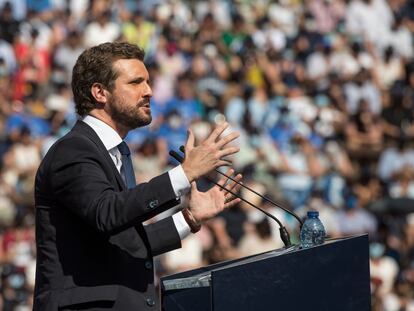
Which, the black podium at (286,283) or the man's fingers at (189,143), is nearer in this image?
the black podium at (286,283)

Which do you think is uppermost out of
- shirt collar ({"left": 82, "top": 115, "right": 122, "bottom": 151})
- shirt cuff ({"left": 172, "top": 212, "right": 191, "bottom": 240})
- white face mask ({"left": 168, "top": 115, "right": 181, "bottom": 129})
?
white face mask ({"left": 168, "top": 115, "right": 181, "bottom": 129})

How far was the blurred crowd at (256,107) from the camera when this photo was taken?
33.3 feet

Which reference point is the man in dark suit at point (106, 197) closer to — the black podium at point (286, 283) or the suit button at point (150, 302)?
the suit button at point (150, 302)

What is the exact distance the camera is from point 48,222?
342 cm

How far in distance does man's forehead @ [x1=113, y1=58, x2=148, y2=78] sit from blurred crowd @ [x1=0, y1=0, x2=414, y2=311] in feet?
17.5

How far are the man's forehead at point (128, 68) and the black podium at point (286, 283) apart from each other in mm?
676

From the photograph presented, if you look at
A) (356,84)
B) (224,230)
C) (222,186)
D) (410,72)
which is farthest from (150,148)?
(222,186)

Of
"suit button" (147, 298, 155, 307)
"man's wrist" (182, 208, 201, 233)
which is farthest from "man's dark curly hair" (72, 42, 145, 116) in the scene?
"suit button" (147, 298, 155, 307)

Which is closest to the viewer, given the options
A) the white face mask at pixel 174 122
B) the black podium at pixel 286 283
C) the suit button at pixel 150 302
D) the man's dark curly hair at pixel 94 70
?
the black podium at pixel 286 283

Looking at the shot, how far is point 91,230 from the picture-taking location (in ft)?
11.0

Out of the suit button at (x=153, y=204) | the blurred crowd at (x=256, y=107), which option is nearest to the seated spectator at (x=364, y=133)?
the blurred crowd at (x=256, y=107)

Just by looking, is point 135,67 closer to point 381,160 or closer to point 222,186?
point 222,186

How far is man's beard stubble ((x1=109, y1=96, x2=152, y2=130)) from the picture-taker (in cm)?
351

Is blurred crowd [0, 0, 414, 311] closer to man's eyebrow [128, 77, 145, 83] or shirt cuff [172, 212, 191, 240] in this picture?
shirt cuff [172, 212, 191, 240]
